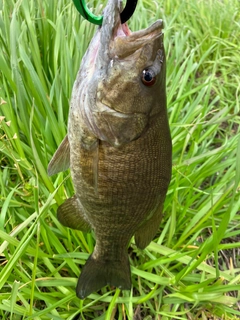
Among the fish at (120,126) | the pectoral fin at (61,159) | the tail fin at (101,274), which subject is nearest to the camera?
the fish at (120,126)

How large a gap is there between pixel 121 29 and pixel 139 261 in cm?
99

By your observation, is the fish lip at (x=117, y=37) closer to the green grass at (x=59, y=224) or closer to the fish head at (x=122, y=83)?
the fish head at (x=122, y=83)

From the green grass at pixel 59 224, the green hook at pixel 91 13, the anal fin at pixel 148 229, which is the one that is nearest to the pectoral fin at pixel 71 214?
the green grass at pixel 59 224

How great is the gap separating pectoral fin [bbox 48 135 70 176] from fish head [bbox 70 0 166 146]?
0.17 m

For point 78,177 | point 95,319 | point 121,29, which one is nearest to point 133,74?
point 121,29

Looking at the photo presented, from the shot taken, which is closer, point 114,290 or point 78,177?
point 78,177

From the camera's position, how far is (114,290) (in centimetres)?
138

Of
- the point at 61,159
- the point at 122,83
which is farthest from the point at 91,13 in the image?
the point at 61,159

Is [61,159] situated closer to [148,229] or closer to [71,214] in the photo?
[71,214]

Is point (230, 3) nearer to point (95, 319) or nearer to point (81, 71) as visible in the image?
point (81, 71)

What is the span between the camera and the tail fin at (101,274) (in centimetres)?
120

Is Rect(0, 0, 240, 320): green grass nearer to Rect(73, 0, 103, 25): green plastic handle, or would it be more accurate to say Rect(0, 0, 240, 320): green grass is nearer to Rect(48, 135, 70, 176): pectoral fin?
Rect(48, 135, 70, 176): pectoral fin

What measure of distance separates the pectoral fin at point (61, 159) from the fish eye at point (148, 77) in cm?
30

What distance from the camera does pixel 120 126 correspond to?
3.06 feet
